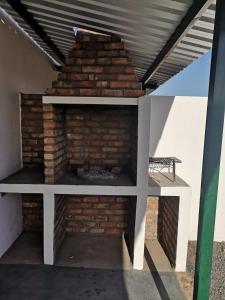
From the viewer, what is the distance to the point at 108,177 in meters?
3.77

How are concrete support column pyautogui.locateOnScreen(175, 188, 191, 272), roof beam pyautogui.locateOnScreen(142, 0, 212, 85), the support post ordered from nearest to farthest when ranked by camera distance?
the support post → roof beam pyautogui.locateOnScreen(142, 0, 212, 85) → concrete support column pyautogui.locateOnScreen(175, 188, 191, 272)

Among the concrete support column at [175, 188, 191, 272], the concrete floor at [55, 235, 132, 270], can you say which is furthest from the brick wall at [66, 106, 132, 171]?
the concrete floor at [55, 235, 132, 270]

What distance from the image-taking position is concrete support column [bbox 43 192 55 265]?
341cm

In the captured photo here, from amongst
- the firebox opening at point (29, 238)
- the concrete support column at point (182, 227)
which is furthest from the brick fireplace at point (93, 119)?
the firebox opening at point (29, 238)

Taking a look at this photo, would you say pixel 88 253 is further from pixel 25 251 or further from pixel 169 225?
pixel 169 225

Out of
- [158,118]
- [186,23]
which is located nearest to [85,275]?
[158,118]

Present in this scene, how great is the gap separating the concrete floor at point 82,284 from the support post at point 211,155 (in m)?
1.00

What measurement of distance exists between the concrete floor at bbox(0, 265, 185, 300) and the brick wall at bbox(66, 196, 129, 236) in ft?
3.33

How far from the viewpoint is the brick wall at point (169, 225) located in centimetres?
372

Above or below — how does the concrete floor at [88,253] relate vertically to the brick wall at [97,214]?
below

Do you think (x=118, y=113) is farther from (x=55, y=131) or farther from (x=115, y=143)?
(x=55, y=131)

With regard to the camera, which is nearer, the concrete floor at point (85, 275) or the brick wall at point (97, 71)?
the concrete floor at point (85, 275)

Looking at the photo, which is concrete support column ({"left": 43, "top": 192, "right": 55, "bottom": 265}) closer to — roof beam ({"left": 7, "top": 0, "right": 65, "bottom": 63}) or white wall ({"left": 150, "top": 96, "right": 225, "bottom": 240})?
white wall ({"left": 150, "top": 96, "right": 225, "bottom": 240})

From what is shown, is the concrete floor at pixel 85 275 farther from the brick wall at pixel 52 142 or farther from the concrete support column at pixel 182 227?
the brick wall at pixel 52 142
